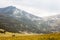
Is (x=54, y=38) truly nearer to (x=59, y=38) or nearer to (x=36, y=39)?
(x=59, y=38)

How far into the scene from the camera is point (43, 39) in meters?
20.0

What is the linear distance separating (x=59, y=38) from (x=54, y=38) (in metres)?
→ 0.60

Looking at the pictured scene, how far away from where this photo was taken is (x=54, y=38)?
65.3ft

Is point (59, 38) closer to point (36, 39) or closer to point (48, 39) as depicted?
point (48, 39)

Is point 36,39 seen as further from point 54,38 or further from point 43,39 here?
point 54,38

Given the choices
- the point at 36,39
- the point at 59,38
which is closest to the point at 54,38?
the point at 59,38

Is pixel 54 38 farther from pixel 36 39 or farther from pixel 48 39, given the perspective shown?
pixel 36 39

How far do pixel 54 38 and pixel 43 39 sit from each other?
132 cm

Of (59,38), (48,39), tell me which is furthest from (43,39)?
(59,38)

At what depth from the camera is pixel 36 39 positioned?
19953mm

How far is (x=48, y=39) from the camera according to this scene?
65.3ft

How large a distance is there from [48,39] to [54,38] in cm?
73

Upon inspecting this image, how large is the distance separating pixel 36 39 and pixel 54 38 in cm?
216

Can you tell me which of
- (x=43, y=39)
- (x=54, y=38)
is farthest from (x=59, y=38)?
(x=43, y=39)
